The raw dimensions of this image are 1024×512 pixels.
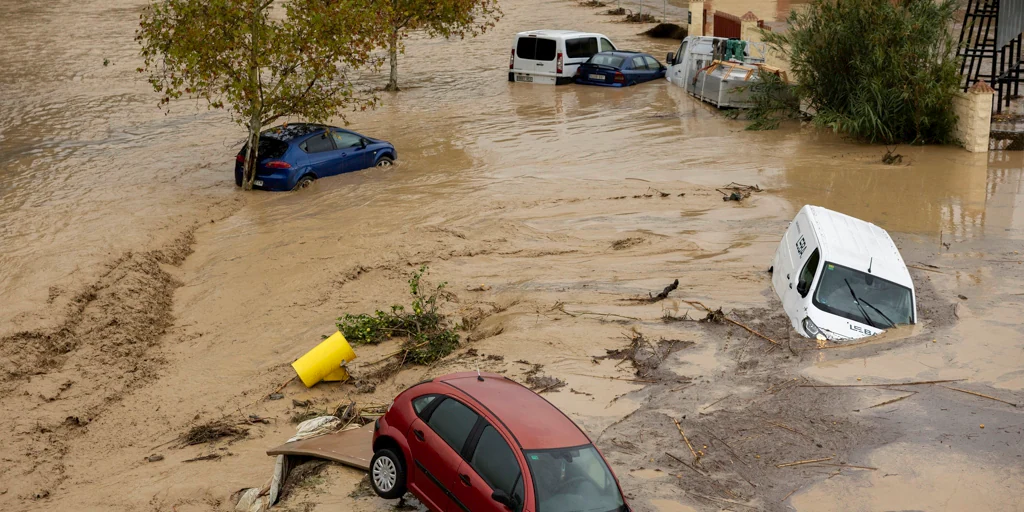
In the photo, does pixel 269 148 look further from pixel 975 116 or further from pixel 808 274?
pixel 975 116

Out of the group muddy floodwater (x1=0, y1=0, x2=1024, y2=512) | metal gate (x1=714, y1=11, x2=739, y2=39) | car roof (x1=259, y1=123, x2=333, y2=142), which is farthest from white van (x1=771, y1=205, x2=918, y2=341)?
metal gate (x1=714, y1=11, x2=739, y2=39)

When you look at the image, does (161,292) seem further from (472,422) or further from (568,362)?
(472,422)

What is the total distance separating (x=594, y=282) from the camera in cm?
1262

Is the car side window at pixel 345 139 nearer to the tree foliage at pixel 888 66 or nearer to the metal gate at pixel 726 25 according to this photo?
the tree foliage at pixel 888 66

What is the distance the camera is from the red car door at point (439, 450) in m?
6.68

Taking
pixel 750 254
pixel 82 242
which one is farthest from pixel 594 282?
pixel 82 242

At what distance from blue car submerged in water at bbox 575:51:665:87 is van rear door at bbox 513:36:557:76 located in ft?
3.03

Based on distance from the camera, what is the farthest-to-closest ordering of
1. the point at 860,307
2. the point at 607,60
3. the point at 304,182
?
the point at 607,60 < the point at 304,182 < the point at 860,307

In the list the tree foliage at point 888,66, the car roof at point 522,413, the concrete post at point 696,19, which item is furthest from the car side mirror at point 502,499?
the concrete post at point 696,19

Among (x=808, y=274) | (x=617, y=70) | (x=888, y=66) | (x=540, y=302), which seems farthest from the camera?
(x=617, y=70)

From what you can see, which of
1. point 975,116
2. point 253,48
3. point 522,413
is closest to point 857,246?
point 522,413

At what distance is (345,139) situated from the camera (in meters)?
18.6

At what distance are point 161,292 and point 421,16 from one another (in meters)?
16.3

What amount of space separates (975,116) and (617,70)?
11064 mm
